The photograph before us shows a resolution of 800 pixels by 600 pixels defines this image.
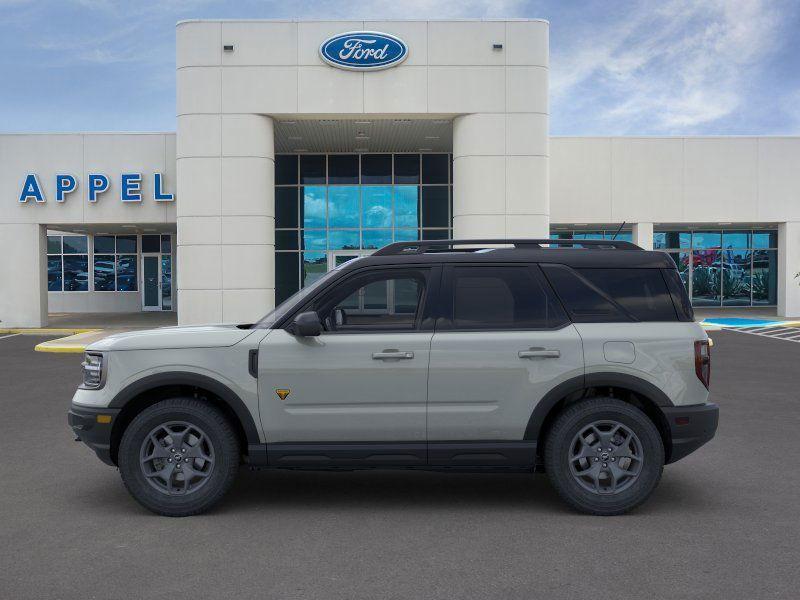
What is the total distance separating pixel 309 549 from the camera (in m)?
4.62

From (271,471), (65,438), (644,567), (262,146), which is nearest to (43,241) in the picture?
(262,146)

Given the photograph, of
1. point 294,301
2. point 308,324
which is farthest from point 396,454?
point 294,301

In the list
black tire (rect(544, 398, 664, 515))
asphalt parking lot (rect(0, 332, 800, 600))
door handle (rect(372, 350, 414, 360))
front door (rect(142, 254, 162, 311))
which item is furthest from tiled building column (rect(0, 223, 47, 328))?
black tire (rect(544, 398, 664, 515))

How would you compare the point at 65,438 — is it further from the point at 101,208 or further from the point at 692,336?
the point at 101,208

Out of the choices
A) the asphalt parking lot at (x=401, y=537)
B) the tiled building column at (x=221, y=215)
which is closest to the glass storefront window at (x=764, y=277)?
the tiled building column at (x=221, y=215)

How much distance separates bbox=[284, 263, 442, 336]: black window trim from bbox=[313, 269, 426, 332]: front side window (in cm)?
2

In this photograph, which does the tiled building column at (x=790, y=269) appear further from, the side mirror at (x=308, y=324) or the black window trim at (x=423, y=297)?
the side mirror at (x=308, y=324)

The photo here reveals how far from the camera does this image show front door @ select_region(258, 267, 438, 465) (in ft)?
17.2

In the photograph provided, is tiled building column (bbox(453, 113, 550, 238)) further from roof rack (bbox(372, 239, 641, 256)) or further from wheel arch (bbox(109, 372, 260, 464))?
wheel arch (bbox(109, 372, 260, 464))

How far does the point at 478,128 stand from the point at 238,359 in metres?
15.8

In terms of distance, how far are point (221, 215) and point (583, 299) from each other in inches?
→ 622

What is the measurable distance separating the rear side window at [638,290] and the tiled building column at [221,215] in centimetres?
1524

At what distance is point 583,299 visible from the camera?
5.46 meters

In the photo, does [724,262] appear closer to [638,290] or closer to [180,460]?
[638,290]
